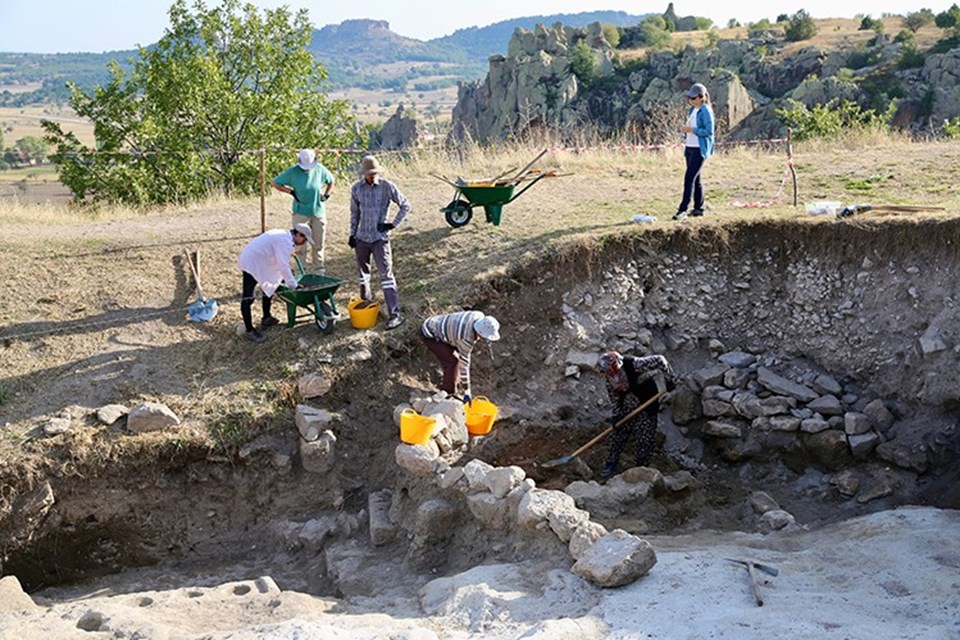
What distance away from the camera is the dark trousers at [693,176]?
11047 millimetres

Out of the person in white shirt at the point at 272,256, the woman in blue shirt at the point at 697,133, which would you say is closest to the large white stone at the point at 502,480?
the person in white shirt at the point at 272,256

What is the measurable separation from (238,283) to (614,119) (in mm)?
44558

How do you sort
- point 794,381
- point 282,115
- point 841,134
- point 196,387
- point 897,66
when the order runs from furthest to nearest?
point 897,66 → point 282,115 → point 841,134 → point 794,381 → point 196,387

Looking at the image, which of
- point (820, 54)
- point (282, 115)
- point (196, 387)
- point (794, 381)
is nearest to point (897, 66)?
point (820, 54)

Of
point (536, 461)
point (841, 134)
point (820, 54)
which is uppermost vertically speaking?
point (820, 54)

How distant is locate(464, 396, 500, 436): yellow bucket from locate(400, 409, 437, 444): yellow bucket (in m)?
0.62

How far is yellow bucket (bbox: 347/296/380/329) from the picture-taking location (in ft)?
32.7

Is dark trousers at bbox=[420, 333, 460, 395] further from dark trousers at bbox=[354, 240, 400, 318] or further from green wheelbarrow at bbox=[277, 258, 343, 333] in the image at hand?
green wheelbarrow at bbox=[277, 258, 343, 333]

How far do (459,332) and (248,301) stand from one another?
7.79 ft

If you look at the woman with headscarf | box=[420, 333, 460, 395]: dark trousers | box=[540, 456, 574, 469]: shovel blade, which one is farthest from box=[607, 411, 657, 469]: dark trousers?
box=[420, 333, 460, 395]: dark trousers

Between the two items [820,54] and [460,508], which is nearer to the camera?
[460,508]

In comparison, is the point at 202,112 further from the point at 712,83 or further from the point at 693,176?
the point at 712,83

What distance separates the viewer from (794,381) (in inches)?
413

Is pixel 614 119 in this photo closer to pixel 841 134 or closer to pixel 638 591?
pixel 841 134
